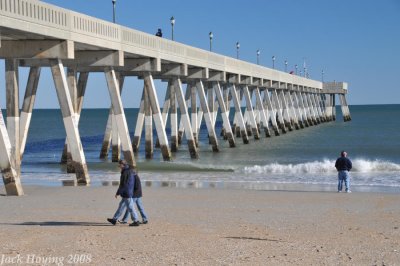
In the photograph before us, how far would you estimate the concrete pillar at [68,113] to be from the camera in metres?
21.5

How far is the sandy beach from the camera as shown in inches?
433

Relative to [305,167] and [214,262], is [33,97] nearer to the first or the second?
[305,167]

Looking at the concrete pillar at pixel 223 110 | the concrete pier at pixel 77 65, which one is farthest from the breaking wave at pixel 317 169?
the concrete pillar at pixel 223 110

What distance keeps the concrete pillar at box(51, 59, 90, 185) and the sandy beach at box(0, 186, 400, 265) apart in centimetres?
225

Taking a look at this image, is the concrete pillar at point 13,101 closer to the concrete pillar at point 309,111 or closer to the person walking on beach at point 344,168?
the person walking on beach at point 344,168

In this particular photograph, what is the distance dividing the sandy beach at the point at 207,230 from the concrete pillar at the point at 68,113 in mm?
2252

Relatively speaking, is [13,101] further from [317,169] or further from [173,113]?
[173,113]

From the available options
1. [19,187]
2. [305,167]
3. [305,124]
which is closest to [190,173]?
[305,167]

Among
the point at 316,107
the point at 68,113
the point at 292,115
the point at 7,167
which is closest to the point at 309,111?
the point at 316,107

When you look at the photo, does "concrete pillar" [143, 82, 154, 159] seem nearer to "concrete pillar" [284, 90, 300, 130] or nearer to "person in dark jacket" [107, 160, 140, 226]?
"person in dark jacket" [107, 160, 140, 226]

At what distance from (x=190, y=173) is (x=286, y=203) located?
11678mm

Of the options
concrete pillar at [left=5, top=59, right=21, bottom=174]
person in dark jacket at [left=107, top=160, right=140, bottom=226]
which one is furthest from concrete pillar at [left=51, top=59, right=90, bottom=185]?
person in dark jacket at [left=107, top=160, right=140, bottom=226]

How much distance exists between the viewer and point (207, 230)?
13.6 metres

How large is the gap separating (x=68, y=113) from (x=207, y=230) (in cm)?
924
